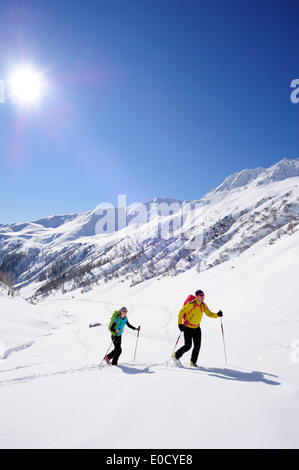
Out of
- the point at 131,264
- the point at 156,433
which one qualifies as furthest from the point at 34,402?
the point at 131,264

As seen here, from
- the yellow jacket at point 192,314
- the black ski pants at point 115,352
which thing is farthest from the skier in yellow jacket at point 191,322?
the black ski pants at point 115,352

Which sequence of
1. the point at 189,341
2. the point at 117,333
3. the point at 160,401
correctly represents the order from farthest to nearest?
the point at 117,333
the point at 189,341
the point at 160,401

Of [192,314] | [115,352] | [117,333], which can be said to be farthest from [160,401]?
[117,333]

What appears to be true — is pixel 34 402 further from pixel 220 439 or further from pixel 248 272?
pixel 248 272

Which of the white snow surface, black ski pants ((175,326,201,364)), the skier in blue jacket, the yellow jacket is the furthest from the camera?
the skier in blue jacket

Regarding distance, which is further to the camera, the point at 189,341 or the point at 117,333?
the point at 117,333

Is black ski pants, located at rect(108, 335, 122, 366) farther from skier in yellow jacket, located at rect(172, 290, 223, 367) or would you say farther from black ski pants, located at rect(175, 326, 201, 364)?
black ski pants, located at rect(175, 326, 201, 364)

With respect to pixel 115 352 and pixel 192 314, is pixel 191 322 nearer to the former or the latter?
pixel 192 314

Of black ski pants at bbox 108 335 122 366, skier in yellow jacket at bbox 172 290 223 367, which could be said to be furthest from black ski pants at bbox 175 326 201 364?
black ski pants at bbox 108 335 122 366

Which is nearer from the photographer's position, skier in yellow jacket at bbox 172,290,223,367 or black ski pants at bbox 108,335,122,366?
skier in yellow jacket at bbox 172,290,223,367

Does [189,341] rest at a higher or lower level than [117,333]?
lower

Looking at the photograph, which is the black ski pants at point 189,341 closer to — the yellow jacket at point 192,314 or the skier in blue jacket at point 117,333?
the yellow jacket at point 192,314

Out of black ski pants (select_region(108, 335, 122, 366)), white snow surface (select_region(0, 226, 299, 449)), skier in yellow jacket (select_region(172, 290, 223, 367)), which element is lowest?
white snow surface (select_region(0, 226, 299, 449))

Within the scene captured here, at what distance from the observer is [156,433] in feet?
10.8
